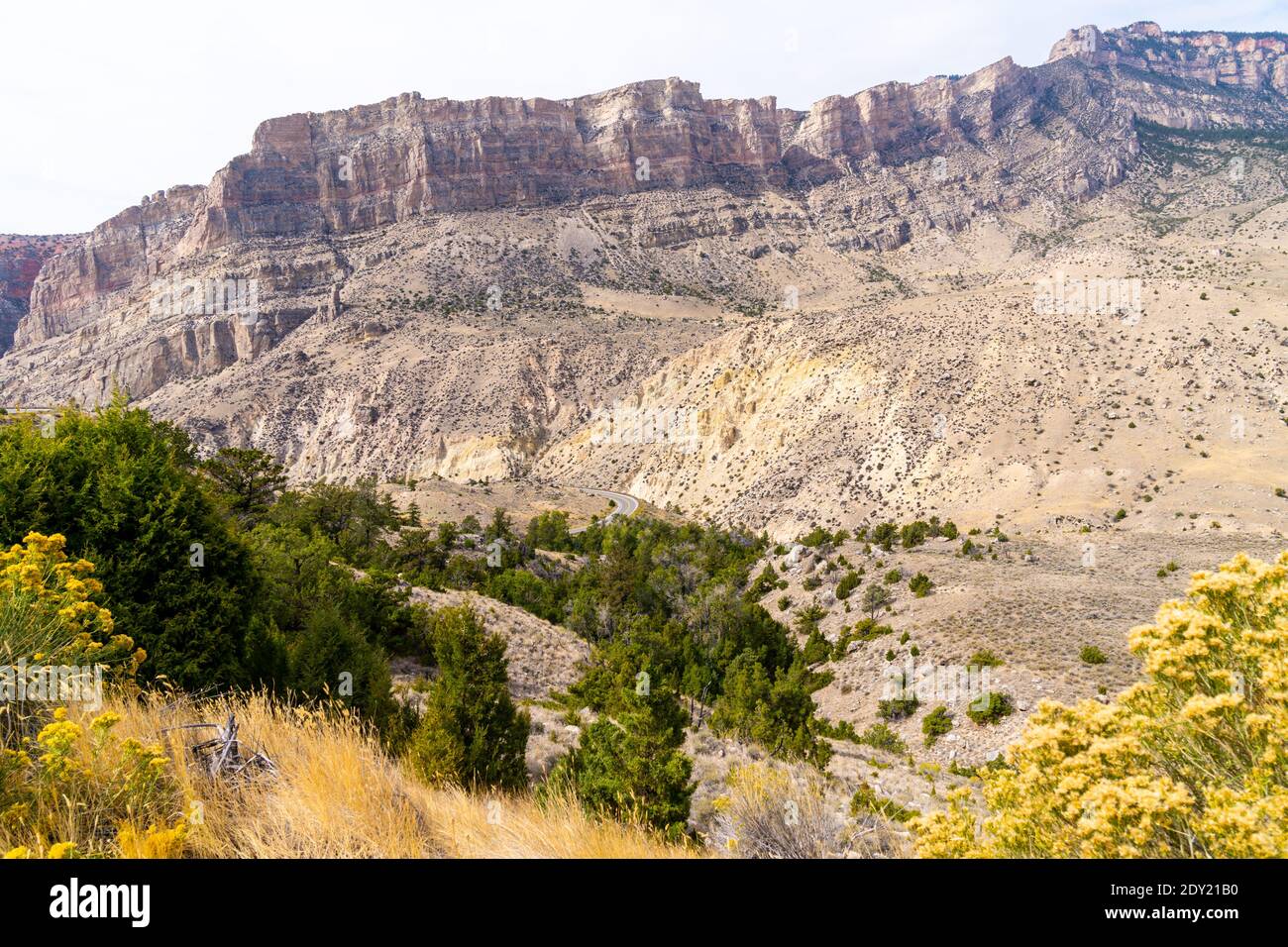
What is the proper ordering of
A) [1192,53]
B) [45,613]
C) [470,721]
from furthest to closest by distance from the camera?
[1192,53] → [470,721] → [45,613]

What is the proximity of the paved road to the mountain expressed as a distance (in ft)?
5.62

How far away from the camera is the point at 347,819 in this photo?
387cm

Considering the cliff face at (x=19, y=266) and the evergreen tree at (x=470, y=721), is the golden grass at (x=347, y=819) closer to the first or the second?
the evergreen tree at (x=470, y=721)

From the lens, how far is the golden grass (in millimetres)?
3689

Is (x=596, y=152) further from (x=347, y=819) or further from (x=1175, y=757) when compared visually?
(x=1175, y=757)

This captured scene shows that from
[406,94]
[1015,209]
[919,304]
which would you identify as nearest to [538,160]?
[406,94]

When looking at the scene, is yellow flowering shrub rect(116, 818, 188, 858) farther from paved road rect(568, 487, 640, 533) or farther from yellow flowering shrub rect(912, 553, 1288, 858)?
paved road rect(568, 487, 640, 533)

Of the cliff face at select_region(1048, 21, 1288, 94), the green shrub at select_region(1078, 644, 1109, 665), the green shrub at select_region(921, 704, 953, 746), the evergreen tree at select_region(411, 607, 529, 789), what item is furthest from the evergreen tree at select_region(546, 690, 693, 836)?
the cliff face at select_region(1048, 21, 1288, 94)

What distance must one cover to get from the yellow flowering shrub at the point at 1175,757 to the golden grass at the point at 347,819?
200 cm

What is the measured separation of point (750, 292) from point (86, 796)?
114 metres

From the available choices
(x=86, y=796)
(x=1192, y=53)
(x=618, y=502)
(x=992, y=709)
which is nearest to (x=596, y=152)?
(x=618, y=502)

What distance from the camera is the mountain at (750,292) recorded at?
42.9m

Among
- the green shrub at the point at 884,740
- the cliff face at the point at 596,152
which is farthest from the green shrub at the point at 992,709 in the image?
the cliff face at the point at 596,152
